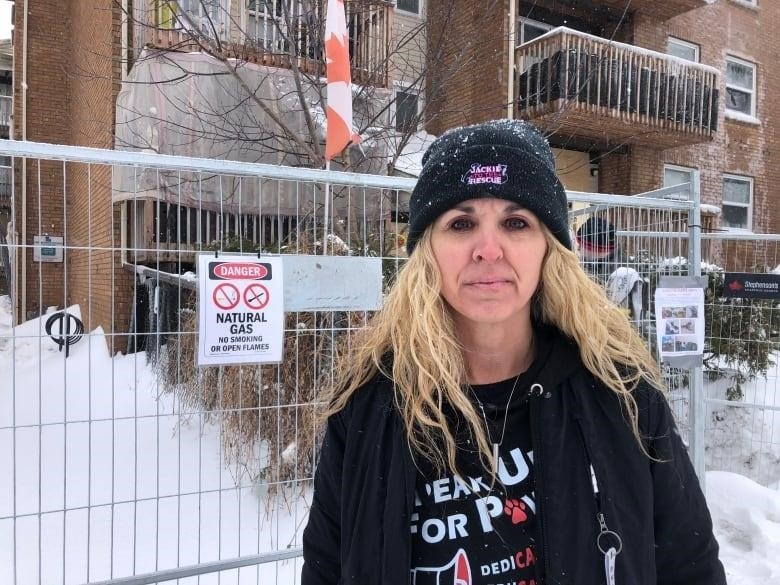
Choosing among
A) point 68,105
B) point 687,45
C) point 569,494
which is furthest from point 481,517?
point 687,45

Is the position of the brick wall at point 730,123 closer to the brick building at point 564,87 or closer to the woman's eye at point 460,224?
the brick building at point 564,87

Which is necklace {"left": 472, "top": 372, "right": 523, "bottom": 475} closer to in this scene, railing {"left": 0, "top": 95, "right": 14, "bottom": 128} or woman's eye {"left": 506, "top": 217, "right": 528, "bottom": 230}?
woman's eye {"left": 506, "top": 217, "right": 528, "bottom": 230}

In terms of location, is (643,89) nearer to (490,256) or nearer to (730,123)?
(730,123)

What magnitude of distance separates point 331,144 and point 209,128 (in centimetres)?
380

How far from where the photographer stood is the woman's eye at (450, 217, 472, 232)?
145cm

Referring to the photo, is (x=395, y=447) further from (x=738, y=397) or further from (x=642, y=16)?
(x=642, y=16)

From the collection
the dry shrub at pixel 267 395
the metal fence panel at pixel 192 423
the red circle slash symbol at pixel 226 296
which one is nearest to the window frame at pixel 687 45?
the metal fence panel at pixel 192 423

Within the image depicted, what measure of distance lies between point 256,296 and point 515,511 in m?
1.52

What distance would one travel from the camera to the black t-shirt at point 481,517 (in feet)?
4.23

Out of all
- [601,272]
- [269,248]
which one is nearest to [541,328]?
[601,272]

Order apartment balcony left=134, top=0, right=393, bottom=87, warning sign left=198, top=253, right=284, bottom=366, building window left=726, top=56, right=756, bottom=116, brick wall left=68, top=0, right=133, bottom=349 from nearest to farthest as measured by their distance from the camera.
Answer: warning sign left=198, top=253, right=284, bottom=366 < apartment balcony left=134, top=0, right=393, bottom=87 < brick wall left=68, top=0, right=133, bottom=349 < building window left=726, top=56, right=756, bottom=116

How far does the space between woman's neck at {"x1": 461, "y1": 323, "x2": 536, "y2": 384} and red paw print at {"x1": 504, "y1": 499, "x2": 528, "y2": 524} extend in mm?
314

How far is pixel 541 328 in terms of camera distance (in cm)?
160

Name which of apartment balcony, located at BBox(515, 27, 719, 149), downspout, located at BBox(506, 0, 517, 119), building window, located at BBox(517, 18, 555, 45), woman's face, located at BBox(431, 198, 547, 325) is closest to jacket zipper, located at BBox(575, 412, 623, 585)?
woman's face, located at BBox(431, 198, 547, 325)
